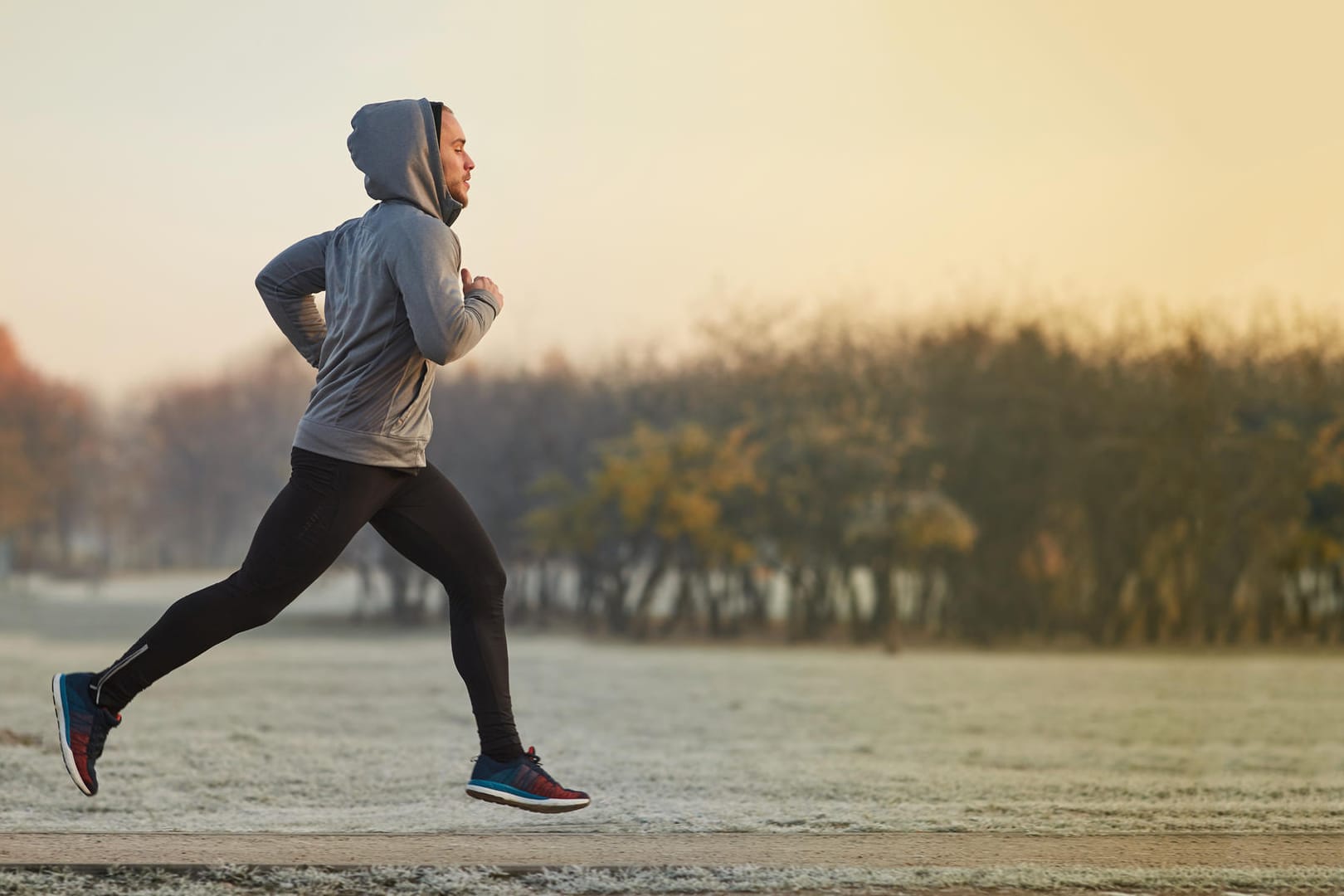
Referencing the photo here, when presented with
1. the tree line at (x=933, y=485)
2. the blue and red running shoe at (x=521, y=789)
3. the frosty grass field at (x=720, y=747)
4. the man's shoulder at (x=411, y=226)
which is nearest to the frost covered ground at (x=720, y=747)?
the frosty grass field at (x=720, y=747)

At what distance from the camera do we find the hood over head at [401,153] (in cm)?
424

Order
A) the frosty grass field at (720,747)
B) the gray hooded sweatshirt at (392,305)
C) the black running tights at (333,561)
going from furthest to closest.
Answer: the frosty grass field at (720,747), the black running tights at (333,561), the gray hooded sweatshirt at (392,305)

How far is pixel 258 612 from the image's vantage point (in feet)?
13.8

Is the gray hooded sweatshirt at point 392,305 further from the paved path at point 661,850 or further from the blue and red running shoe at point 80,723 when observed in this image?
the paved path at point 661,850

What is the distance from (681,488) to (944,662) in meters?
5.60

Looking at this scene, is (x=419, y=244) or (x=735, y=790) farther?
(x=735, y=790)

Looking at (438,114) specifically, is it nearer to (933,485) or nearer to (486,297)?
(486,297)

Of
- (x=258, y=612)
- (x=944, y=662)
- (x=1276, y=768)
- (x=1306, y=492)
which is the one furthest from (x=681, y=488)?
(x=258, y=612)

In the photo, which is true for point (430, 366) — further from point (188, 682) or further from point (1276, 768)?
point (188, 682)

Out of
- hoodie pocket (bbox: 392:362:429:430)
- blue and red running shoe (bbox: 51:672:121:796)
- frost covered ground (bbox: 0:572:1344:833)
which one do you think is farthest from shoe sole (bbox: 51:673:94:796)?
hoodie pocket (bbox: 392:362:429:430)

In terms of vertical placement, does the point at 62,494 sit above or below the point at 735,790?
above

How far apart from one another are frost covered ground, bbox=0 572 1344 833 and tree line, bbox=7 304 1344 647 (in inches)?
151

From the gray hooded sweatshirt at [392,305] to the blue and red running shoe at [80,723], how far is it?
917 mm

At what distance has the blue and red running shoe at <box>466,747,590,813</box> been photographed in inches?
170
